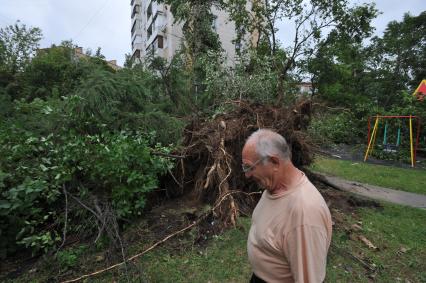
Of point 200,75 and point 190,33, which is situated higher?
point 190,33

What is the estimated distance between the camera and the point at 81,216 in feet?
12.4

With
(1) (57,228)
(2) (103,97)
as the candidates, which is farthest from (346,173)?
(1) (57,228)

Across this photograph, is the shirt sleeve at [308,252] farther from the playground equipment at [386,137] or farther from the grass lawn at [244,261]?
the playground equipment at [386,137]

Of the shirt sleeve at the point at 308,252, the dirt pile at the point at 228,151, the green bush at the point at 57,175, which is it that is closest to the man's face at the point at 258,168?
the shirt sleeve at the point at 308,252

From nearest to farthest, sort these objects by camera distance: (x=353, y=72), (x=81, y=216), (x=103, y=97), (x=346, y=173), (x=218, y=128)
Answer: (x=81, y=216)
(x=103, y=97)
(x=218, y=128)
(x=346, y=173)
(x=353, y=72)

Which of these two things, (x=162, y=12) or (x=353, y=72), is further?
(x=162, y=12)

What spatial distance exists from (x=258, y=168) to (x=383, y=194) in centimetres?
624

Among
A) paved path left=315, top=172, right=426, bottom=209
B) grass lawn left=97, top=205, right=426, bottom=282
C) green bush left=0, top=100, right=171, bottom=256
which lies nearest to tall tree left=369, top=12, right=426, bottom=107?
paved path left=315, top=172, right=426, bottom=209

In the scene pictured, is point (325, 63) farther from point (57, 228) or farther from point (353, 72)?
point (57, 228)

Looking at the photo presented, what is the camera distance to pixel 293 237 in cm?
145

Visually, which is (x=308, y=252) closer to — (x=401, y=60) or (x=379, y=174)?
(x=379, y=174)

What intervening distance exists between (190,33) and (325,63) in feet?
24.4

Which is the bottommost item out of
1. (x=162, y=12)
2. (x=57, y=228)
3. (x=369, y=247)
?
(x=369, y=247)

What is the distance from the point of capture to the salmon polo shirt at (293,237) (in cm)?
142
